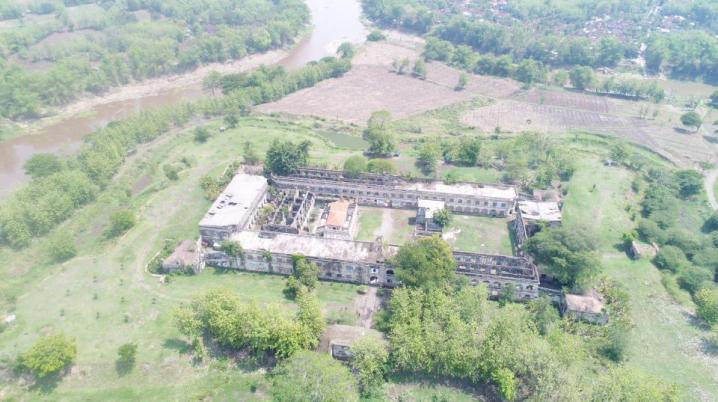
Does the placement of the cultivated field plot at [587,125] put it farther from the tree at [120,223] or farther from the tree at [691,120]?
the tree at [120,223]

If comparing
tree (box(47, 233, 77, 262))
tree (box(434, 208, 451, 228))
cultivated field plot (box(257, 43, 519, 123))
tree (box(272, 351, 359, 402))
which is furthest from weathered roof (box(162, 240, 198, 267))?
cultivated field plot (box(257, 43, 519, 123))

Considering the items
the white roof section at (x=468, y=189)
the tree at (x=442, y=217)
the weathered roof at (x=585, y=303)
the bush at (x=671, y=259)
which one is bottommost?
the bush at (x=671, y=259)

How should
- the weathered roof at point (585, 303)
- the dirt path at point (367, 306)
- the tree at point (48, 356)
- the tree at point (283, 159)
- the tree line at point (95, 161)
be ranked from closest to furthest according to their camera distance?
the tree at point (48, 356), the weathered roof at point (585, 303), the dirt path at point (367, 306), the tree line at point (95, 161), the tree at point (283, 159)

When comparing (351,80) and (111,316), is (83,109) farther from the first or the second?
(111,316)

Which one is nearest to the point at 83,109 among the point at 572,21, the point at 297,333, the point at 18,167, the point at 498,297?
the point at 18,167

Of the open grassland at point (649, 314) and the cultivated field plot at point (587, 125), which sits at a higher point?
the cultivated field plot at point (587, 125)

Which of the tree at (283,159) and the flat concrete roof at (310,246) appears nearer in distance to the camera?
the flat concrete roof at (310,246)

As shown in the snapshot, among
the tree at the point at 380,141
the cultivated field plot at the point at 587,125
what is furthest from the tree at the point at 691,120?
the tree at the point at 380,141

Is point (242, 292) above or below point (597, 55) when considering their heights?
below
